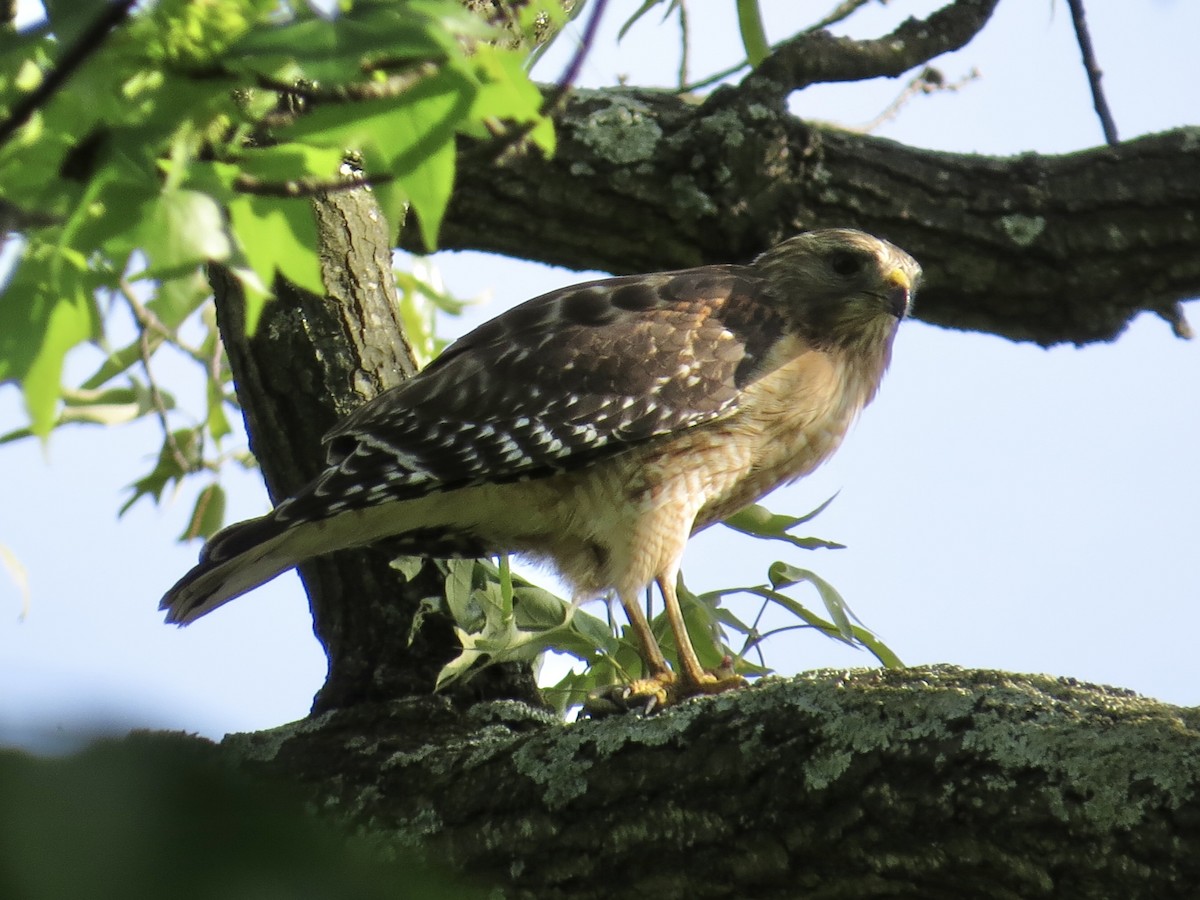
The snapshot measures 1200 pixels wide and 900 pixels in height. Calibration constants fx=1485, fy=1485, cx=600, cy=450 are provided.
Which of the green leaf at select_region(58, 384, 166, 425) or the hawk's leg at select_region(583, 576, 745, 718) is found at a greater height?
the green leaf at select_region(58, 384, 166, 425)

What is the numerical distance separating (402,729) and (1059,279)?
2.38 m

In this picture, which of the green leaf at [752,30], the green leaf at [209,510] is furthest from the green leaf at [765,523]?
the green leaf at [209,510]

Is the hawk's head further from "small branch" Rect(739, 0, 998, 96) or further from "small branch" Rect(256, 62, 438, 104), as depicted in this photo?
"small branch" Rect(256, 62, 438, 104)

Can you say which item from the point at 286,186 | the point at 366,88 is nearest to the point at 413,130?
the point at 366,88

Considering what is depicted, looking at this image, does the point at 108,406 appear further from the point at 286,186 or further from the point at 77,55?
the point at 77,55

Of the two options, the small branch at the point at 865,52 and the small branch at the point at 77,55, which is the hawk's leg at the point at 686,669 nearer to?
the small branch at the point at 865,52

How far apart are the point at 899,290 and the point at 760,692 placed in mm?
1948

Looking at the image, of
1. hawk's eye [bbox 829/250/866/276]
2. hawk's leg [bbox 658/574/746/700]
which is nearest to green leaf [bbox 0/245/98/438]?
hawk's leg [bbox 658/574/746/700]

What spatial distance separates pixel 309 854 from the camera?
831mm

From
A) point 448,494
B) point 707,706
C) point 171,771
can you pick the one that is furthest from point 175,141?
point 448,494

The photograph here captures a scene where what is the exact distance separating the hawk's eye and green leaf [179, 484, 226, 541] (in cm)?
243

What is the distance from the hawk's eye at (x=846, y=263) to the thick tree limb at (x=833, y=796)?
78.5 inches

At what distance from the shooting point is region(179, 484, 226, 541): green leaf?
5.61m

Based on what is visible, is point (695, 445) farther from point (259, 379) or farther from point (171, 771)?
point (171, 771)
